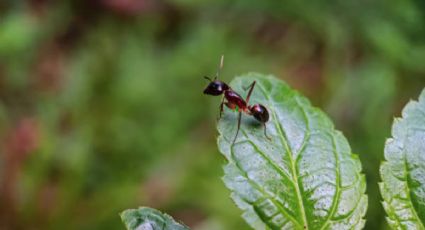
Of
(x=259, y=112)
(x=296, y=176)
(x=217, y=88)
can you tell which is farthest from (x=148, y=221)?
(x=217, y=88)

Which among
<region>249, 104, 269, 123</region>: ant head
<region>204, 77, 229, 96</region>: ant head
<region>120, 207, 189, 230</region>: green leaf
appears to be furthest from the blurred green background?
<region>120, 207, 189, 230</region>: green leaf

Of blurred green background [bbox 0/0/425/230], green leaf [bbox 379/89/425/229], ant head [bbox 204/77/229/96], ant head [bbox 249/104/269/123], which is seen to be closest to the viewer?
green leaf [bbox 379/89/425/229]

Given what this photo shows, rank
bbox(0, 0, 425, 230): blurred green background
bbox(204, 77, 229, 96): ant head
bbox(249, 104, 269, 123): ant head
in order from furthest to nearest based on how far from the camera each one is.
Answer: bbox(0, 0, 425, 230): blurred green background
bbox(204, 77, 229, 96): ant head
bbox(249, 104, 269, 123): ant head

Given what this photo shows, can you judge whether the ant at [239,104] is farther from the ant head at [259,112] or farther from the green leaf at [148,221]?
the green leaf at [148,221]

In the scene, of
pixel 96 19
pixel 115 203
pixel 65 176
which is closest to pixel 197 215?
pixel 115 203

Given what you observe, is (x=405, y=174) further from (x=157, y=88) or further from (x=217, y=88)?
(x=157, y=88)

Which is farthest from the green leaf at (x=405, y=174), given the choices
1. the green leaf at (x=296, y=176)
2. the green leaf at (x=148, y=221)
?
the green leaf at (x=148, y=221)

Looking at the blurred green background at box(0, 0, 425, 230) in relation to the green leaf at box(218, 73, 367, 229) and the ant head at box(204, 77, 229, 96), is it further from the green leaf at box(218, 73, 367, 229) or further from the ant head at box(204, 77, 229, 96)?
the green leaf at box(218, 73, 367, 229)
